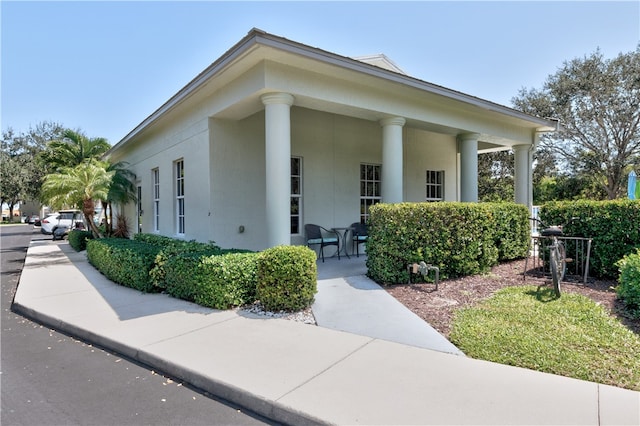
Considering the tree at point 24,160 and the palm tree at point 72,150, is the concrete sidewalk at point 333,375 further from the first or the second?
the tree at point 24,160

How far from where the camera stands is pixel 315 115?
33.0 feet

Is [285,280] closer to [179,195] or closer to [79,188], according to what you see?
[179,195]

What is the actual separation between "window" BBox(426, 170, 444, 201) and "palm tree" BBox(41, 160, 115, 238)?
11.7 m

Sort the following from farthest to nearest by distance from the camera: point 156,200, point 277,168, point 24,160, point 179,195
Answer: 1. point 24,160
2. point 156,200
3. point 179,195
4. point 277,168

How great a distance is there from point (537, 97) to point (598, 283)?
70.4 ft

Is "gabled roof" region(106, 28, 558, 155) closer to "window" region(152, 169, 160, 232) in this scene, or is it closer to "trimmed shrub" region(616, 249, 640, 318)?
"window" region(152, 169, 160, 232)

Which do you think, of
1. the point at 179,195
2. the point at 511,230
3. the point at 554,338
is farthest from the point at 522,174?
the point at 179,195

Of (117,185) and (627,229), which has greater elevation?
(117,185)

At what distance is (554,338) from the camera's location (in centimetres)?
Result: 392

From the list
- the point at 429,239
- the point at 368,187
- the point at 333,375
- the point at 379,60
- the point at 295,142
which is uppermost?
the point at 379,60

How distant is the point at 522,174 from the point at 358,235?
6.62 meters

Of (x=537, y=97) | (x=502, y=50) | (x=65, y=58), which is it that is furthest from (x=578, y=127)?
(x=65, y=58)

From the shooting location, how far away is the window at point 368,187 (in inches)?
437

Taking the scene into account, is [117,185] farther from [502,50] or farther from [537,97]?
[537,97]
